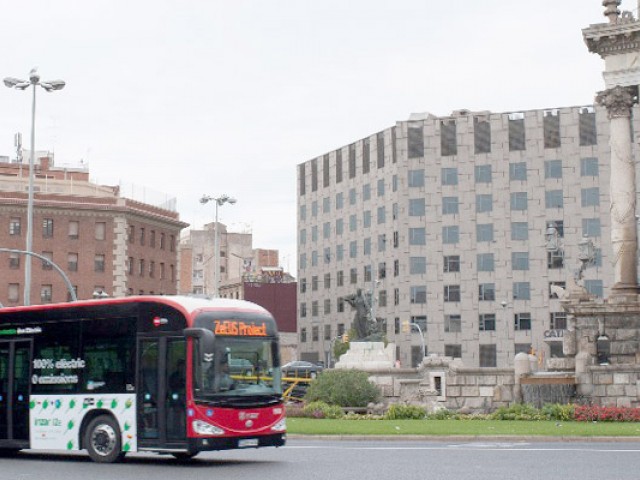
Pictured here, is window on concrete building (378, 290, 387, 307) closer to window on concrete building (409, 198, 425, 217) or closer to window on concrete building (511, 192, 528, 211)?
window on concrete building (409, 198, 425, 217)

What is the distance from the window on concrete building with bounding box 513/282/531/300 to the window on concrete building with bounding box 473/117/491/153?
465 inches

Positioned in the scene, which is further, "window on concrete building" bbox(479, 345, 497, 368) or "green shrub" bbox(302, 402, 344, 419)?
"window on concrete building" bbox(479, 345, 497, 368)

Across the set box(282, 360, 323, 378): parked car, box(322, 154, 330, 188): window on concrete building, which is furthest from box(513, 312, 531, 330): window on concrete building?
box(282, 360, 323, 378): parked car

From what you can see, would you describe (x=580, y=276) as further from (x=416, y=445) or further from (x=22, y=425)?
(x=22, y=425)

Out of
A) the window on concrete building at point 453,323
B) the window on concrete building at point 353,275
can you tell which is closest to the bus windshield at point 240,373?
the window on concrete building at point 453,323

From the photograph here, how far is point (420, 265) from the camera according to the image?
94750mm

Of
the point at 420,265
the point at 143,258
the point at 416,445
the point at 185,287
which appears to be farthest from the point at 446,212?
the point at 416,445

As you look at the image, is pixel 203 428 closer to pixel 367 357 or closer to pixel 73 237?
pixel 367 357

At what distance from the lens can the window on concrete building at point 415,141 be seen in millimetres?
95438

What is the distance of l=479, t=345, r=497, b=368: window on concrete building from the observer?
90.5 meters

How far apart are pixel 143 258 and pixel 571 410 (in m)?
61.8

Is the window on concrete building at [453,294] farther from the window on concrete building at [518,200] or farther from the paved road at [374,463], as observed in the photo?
the paved road at [374,463]

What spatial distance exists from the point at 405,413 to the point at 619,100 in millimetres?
14493

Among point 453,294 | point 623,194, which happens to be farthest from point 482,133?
point 623,194
